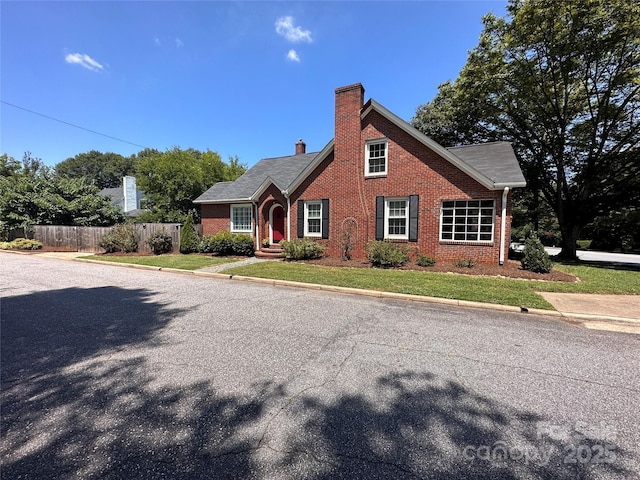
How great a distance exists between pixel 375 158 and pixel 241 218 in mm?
8832

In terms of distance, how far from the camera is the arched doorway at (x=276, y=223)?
1620cm

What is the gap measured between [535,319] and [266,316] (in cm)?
511

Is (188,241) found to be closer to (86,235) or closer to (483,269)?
(86,235)

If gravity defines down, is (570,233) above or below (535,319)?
above

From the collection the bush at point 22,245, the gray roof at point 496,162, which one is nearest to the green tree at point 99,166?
the bush at point 22,245

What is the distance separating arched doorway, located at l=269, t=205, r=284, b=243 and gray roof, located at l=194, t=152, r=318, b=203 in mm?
1461

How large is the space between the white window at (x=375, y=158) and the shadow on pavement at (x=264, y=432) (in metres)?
10.8

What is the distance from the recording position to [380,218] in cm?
1289

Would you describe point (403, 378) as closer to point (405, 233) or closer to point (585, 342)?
point (585, 342)

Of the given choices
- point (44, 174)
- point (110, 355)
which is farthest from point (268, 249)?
point (44, 174)

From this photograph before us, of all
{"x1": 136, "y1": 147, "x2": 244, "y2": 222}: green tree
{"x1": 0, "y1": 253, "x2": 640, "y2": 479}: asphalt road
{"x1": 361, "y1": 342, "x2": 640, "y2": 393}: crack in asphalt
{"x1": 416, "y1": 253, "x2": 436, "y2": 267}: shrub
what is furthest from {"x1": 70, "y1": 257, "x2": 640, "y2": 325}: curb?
{"x1": 136, "y1": 147, "x2": 244, "y2": 222}: green tree

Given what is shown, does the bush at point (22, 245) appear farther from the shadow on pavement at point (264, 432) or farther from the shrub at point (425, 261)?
the shrub at point (425, 261)

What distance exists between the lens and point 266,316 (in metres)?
5.44

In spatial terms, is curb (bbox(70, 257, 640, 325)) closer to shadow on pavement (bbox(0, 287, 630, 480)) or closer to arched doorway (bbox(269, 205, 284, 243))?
shadow on pavement (bbox(0, 287, 630, 480))
